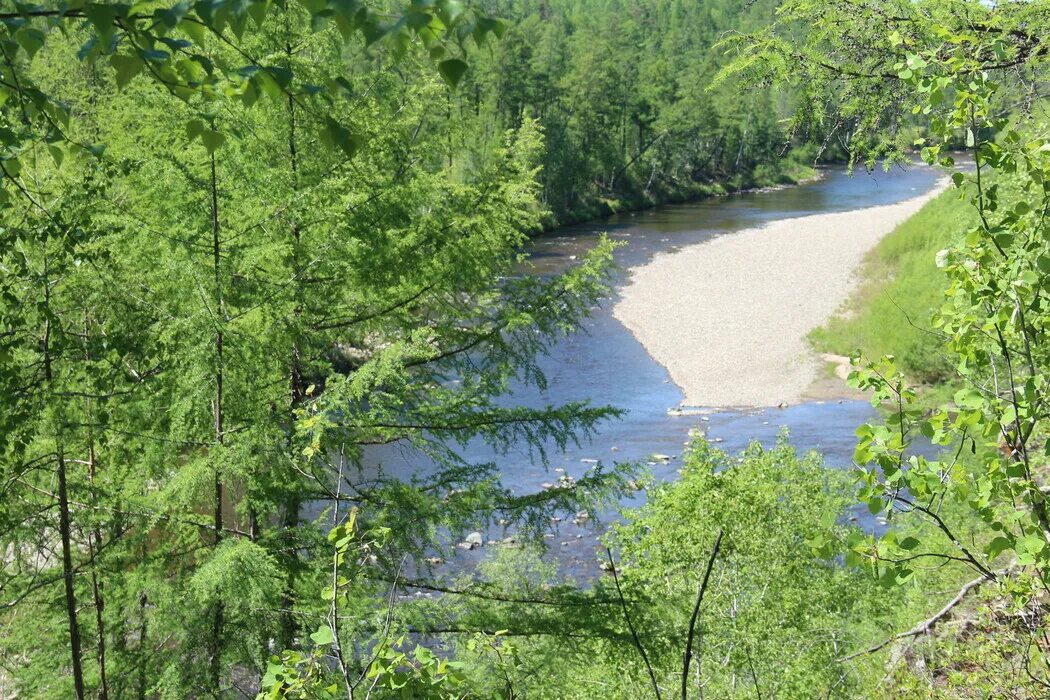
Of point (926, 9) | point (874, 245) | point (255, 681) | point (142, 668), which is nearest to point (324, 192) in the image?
point (142, 668)

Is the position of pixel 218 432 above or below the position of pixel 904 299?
above

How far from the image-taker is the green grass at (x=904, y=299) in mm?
20734

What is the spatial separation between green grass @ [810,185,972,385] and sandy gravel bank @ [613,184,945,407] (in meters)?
0.74

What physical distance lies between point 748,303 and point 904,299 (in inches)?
240

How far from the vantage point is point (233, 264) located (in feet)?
19.0

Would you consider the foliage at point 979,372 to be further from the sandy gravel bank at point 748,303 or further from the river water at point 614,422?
the sandy gravel bank at point 748,303

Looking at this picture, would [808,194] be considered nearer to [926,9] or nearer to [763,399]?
[763,399]

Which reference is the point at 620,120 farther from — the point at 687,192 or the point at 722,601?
the point at 722,601

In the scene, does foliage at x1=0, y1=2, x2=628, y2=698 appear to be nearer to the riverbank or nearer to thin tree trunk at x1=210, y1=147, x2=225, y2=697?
thin tree trunk at x1=210, y1=147, x2=225, y2=697

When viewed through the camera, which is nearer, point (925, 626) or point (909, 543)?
point (909, 543)

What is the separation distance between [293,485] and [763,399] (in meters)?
17.3

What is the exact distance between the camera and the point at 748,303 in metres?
29.5

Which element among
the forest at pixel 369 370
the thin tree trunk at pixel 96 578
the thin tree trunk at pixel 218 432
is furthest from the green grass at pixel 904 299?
the thin tree trunk at pixel 96 578

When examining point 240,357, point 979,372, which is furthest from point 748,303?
point 979,372
